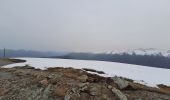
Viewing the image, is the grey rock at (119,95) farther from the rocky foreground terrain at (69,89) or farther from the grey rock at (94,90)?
the grey rock at (94,90)

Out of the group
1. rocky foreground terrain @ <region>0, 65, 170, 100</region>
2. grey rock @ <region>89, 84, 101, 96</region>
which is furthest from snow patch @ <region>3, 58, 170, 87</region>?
grey rock @ <region>89, 84, 101, 96</region>

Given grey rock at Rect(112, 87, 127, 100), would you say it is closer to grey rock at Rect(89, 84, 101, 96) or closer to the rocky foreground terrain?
the rocky foreground terrain

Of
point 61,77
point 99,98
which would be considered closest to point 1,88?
point 61,77

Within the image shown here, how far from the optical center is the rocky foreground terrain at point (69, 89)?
1049 centimetres

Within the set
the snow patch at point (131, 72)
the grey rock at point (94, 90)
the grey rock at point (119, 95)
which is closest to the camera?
the grey rock at point (119, 95)

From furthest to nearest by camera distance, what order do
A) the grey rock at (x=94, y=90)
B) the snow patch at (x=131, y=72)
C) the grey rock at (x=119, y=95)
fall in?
the snow patch at (x=131, y=72)
the grey rock at (x=94, y=90)
the grey rock at (x=119, y=95)

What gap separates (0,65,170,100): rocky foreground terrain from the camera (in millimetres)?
10492

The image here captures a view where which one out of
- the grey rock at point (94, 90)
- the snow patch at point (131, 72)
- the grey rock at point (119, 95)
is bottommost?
the grey rock at point (119, 95)

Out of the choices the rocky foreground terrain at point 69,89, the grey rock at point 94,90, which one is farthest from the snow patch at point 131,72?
the grey rock at point 94,90

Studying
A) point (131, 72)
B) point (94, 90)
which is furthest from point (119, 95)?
point (131, 72)

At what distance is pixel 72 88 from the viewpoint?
10969 millimetres

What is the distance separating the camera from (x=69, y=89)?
10.9m

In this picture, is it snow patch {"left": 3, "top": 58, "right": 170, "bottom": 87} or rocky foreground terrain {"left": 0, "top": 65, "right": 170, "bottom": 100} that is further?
snow patch {"left": 3, "top": 58, "right": 170, "bottom": 87}

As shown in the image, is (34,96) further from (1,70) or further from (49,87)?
(1,70)
